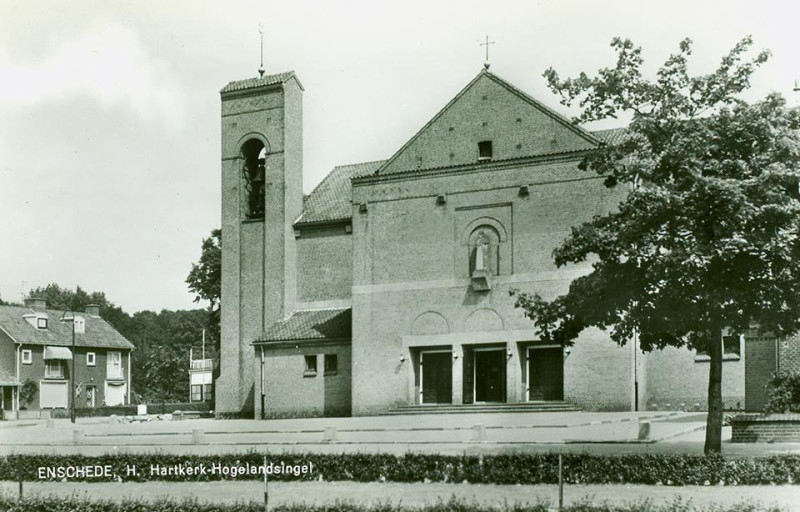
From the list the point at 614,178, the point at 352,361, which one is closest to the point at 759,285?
the point at 614,178

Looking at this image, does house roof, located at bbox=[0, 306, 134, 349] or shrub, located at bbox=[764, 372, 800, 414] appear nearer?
shrub, located at bbox=[764, 372, 800, 414]

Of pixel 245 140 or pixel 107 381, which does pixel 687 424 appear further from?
pixel 107 381

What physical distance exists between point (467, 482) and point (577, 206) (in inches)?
893

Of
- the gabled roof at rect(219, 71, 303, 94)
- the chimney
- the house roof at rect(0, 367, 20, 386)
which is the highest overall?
the gabled roof at rect(219, 71, 303, 94)

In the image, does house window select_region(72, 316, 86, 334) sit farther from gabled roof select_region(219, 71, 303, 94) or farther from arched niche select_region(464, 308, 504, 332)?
arched niche select_region(464, 308, 504, 332)

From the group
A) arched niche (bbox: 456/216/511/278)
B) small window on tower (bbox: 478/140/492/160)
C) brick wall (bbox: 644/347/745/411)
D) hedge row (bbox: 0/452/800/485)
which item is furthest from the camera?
small window on tower (bbox: 478/140/492/160)

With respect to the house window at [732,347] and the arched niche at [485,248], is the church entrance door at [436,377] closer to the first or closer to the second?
the arched niche at [485,248]

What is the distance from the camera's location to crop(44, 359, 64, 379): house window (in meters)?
67.6

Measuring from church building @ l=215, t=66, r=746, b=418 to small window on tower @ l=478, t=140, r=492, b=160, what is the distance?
0.22 feet

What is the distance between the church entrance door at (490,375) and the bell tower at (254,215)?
38.8ft

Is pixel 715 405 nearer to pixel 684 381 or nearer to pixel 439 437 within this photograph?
pixel 439 437

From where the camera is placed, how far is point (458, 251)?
41.9 meters

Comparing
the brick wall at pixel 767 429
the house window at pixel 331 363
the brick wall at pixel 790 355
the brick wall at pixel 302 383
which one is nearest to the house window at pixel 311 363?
the brick wall at pixel 302 383

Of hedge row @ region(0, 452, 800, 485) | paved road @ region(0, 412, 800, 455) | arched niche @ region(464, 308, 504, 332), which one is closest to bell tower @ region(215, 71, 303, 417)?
paved road @ region(0, 412, 800, 455)
